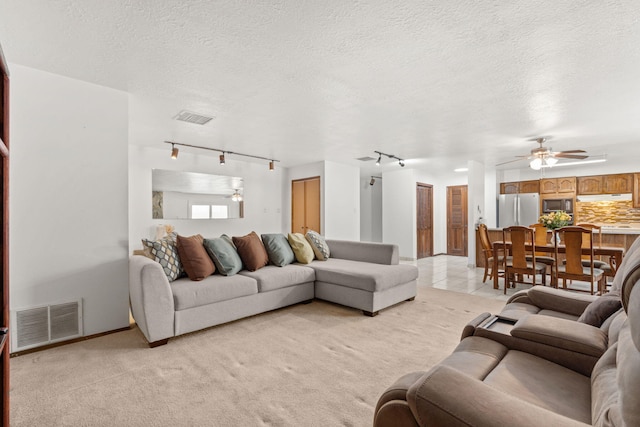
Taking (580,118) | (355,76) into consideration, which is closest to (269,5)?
(355,76)

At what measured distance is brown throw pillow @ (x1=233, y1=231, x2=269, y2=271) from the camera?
3.61 m

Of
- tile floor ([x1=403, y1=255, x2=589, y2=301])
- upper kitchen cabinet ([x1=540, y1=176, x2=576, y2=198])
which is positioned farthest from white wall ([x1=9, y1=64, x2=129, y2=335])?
upper kitchen cabinet ([x1=540, y1=176, x2=576, y2=198])

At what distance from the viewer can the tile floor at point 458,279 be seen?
4602 mm

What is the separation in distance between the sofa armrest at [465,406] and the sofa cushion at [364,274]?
8.04 ft

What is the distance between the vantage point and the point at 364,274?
3.43 meters

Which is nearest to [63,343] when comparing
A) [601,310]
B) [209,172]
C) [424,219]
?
[601,310]

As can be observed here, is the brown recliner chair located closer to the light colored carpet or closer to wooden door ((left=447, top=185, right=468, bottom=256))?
the light colored carpet

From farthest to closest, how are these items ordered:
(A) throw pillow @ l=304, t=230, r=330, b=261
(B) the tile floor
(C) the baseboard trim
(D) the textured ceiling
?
(B) the tile floor < (A) throw pillow @ l=304, t=230, r=330, b=261 < (C) the baseboard trim < (D) the textured ceiling

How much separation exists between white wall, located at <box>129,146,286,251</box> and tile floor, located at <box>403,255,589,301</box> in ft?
11.7

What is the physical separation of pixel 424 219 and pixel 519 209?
88.1 inches

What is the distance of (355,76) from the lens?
2.78 m

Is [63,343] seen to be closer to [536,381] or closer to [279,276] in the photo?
[279,276]

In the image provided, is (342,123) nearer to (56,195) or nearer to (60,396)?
(56,195)

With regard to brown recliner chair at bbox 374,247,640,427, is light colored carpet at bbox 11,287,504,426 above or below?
below
